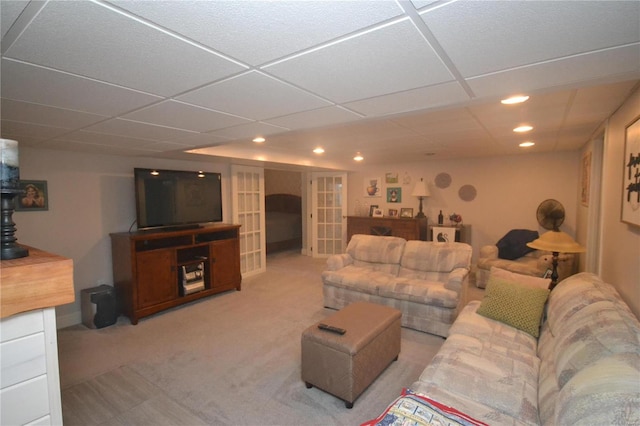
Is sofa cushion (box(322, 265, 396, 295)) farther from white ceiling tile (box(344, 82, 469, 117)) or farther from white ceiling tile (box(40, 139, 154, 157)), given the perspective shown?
white ceiling tile (box(40, 139, 154, 157))

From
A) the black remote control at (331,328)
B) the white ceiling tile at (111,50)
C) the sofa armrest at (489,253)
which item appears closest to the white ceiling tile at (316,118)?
the white ceiling tile at (111,50)

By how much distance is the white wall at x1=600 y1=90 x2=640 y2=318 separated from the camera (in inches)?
71.3

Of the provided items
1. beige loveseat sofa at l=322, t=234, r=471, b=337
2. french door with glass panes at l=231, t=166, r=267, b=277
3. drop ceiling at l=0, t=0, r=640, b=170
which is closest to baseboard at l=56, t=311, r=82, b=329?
drop ceiling at l=0, t=0, r=640, b=170

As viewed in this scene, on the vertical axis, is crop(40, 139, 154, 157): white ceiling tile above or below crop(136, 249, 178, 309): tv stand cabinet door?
above

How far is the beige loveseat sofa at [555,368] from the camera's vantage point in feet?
3.78

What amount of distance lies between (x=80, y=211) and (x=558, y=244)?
16.9 ft

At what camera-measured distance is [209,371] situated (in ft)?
8.30

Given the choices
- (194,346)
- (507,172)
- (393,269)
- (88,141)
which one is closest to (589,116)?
(393,269)

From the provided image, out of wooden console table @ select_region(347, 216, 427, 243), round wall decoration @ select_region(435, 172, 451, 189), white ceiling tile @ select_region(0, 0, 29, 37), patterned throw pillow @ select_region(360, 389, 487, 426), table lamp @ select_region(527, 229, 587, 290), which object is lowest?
patterned throw pillow @ select_region(360, 389, 487, 426)

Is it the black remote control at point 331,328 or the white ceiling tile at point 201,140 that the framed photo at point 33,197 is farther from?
the black remote control at point 331,328

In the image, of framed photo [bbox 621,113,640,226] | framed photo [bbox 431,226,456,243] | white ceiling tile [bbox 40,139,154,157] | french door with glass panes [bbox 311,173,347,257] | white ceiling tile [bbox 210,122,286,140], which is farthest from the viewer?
french door with glass panes [bbox 311,173,347,257]

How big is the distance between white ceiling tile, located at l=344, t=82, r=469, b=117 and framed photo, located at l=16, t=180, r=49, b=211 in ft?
11.6

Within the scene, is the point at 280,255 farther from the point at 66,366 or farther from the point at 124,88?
the point at 124,88

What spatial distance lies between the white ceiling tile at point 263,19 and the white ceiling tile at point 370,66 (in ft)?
0.30
